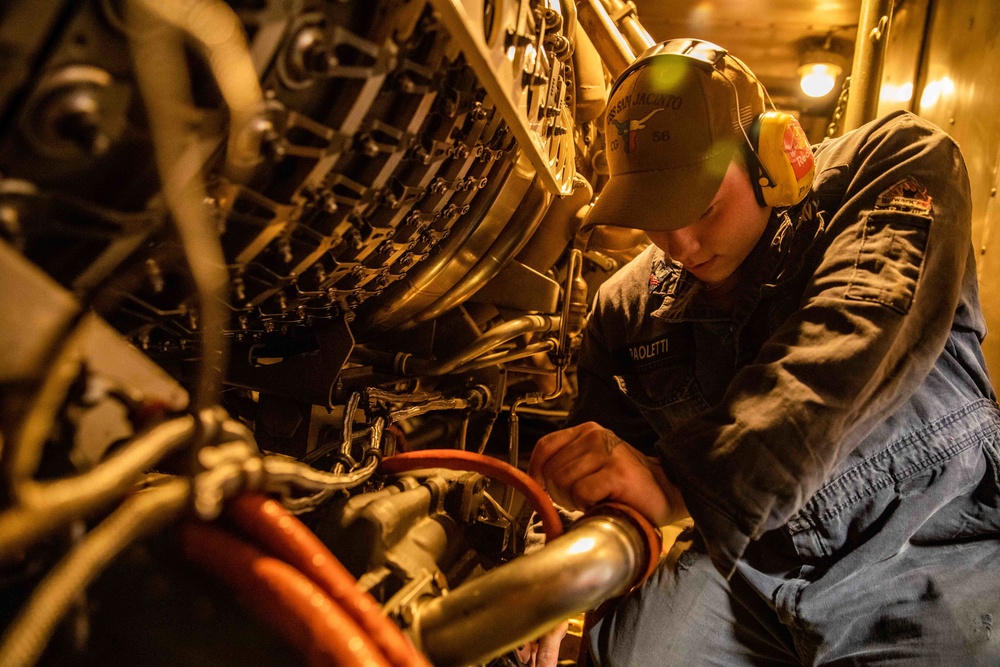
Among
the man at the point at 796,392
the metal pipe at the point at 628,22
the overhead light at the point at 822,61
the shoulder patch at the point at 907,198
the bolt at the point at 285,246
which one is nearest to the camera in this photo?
the bolt at the point at 285,246

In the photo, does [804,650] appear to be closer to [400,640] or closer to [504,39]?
[400,640]

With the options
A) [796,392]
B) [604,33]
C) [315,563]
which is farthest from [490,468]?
[604,33]

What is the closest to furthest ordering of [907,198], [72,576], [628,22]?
[72,576] → [907,198] → [628,22]

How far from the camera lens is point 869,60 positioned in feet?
6.66

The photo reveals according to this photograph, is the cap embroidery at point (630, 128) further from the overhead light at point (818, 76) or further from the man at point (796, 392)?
the overhead light at point (818, 76)

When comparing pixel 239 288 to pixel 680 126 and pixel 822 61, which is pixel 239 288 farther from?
pixel 822 61

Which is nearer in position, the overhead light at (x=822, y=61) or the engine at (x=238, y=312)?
the engine at (x=238, y=312)

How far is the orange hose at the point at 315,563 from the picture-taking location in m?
0.52

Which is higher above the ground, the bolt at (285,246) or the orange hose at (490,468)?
the bolt at (285,246)

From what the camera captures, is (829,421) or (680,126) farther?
(680,126)

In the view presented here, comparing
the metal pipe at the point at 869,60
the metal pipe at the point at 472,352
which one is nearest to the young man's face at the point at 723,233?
the metal pipe at the point at 472,352

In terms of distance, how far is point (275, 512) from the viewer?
57 cm

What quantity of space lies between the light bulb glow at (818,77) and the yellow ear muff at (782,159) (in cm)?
230

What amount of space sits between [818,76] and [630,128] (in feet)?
7.98
